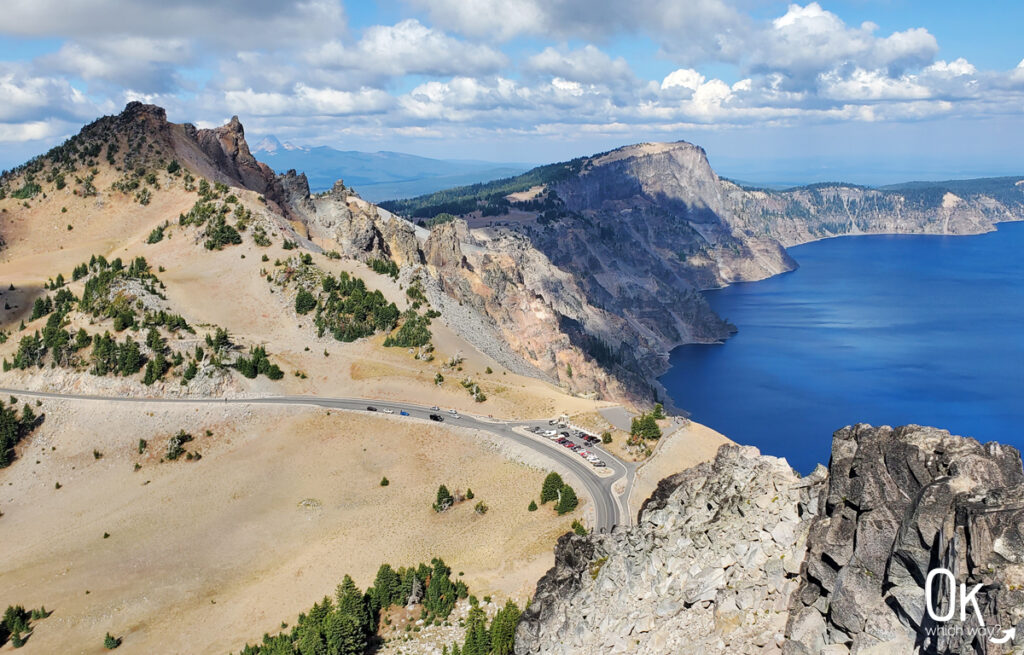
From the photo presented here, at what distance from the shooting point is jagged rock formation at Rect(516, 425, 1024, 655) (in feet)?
85.3

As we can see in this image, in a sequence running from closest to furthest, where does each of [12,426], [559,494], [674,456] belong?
[559,494]
[674,456]
[12,426]

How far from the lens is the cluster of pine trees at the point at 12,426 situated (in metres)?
82.1

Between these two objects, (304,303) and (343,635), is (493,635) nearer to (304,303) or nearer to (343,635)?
(343,635)

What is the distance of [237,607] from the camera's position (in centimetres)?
5981

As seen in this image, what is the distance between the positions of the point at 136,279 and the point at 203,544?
5498cm

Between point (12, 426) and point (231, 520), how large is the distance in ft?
111

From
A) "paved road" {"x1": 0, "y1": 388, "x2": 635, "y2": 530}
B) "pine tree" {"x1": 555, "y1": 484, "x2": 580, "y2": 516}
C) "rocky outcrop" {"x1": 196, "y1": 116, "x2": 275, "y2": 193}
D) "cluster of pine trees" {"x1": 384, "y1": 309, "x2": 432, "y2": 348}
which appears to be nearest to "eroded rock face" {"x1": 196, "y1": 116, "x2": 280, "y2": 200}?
"rocky outcrop" {"x1": 196, "y1": 116, "x2": 275, "y2": 193}

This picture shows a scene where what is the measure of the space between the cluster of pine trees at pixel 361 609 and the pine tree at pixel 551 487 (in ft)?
37.0

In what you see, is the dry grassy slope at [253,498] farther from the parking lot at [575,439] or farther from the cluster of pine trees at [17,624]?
the parking lot at [575,439]

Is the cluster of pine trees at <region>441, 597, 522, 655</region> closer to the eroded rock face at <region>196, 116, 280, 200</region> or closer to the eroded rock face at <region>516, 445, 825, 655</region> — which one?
the eroded rock face at <region>516, 445, 825, 655</region>

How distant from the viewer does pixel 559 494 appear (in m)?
66.6

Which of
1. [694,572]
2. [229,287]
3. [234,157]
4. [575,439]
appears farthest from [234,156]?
[694,572]

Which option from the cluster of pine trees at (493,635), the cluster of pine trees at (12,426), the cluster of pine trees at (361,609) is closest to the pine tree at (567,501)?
the cluster of pine trees at (361,609)

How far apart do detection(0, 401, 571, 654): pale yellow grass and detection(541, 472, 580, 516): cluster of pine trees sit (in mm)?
1627
